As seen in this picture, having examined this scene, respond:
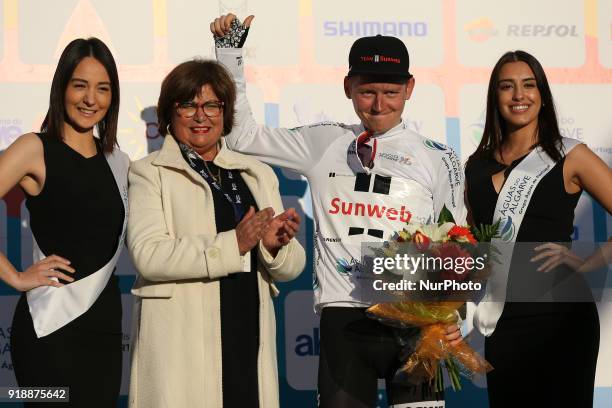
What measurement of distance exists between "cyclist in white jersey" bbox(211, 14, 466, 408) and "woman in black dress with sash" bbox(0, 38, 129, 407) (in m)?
0.55

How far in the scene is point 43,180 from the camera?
3008mm

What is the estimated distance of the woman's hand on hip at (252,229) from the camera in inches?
111

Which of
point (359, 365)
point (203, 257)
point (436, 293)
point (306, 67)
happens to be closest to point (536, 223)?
point (436, 293)

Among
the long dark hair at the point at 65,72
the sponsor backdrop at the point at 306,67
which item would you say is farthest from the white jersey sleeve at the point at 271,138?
the sponsor backdrop at the point at 306,67

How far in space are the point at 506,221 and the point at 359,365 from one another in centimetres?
81

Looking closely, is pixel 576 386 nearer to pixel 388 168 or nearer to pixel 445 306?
pixel 445 306

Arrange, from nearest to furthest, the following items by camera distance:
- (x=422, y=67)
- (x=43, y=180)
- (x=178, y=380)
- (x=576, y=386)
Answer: (x=178, y=380), (x=43, y=180), (x=576, y=386), (x=422, y=67)

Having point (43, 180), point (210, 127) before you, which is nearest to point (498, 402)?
point (210, 127)

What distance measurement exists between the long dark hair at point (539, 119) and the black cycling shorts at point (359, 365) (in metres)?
0.93

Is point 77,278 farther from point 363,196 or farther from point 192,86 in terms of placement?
point 363,196

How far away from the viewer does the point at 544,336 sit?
129 inches

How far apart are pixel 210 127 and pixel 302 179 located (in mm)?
1336

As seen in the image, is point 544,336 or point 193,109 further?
point 544,336

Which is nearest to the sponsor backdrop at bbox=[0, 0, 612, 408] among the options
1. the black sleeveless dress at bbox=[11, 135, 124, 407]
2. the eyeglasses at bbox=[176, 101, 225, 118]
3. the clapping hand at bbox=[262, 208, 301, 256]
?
the black sleeveless dress at bbox=[11, 135, 124, 407]
